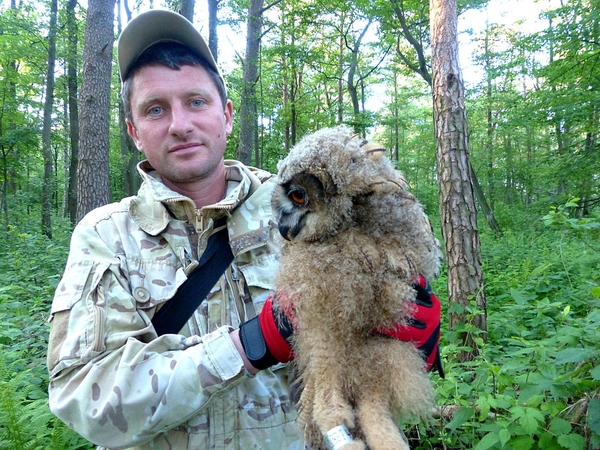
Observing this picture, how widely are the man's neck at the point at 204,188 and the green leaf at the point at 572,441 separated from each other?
238 centimetres

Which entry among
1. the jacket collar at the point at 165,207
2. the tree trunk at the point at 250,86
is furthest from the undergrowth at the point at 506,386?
the tree trunk at the point at 250,86

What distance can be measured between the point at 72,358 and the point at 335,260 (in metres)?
1.21

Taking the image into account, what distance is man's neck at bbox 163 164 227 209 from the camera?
7.68ft

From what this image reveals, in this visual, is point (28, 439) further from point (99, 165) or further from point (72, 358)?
point (99, 165)

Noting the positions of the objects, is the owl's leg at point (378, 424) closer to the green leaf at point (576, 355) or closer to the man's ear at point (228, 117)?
the green leaf at point (576, 355)

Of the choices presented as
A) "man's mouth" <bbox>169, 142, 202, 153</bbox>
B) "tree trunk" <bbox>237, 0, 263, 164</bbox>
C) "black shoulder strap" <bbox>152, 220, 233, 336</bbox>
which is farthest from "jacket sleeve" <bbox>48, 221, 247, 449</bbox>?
"tree trunk" <bbox>237, 0, 263, 164</bbox>

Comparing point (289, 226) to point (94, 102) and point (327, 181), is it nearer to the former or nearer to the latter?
point (327, 181)

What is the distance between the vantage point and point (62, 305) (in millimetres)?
1727

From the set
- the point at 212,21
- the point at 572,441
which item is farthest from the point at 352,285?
the point at 212,21

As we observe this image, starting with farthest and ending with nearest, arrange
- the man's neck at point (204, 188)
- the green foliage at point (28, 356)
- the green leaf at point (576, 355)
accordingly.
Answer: the green foliage at point (28, 356) < the man's neck at point (204, 188) < the green leaf at point (576, 355)

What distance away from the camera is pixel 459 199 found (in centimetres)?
455

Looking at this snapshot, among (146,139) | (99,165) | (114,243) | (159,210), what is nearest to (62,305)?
(114,243)

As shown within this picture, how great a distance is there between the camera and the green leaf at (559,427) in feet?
6.77

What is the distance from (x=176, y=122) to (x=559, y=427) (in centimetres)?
274
